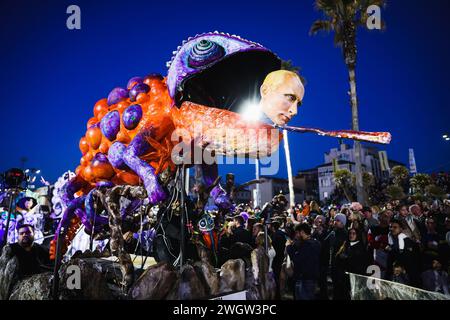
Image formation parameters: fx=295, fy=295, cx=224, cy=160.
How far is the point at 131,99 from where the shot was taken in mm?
5195

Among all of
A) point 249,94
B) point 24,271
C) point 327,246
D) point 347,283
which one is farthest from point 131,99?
point 347,283

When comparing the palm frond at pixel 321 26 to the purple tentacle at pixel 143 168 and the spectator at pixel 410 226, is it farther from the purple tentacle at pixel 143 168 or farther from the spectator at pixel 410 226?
the purple tentacle at pixel 143 168

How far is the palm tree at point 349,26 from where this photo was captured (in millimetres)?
14047

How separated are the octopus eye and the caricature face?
0.79m

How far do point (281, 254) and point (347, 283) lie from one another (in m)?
1.40

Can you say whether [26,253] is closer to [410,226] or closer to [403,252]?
[403,252]

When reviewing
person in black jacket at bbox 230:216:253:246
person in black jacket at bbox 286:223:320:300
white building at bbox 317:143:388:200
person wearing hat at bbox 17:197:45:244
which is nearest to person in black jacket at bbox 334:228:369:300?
person in black jacket at bbox 286:223:320:300

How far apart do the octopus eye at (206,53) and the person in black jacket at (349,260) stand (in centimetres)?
348

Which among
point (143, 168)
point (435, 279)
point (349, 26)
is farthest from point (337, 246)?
point (349, 26)

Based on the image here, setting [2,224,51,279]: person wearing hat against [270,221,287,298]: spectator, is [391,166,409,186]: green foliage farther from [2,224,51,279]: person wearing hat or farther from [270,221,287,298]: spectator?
[2,224,51,279]: person wearing hat

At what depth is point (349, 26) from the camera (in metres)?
14.5

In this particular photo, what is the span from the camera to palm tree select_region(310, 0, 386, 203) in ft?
46.1

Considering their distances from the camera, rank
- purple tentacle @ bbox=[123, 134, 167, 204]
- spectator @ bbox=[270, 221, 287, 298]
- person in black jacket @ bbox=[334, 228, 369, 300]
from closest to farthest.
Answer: purple tentacle @ bbox=[123, 134, 167, 204]
person in black jacket @ bbox=[334, 228, 369, 300]
spectator @ bbox=[270, 221, 287, 298]

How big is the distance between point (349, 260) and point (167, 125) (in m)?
3.58
